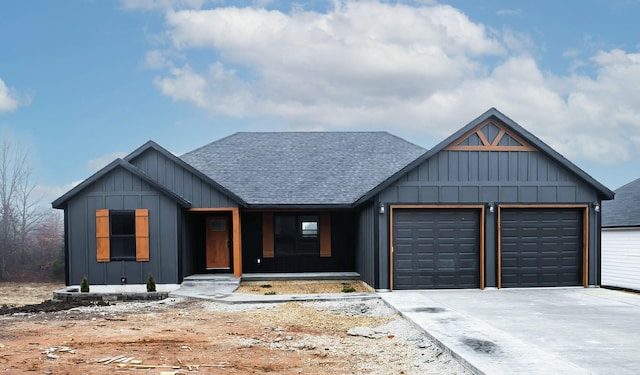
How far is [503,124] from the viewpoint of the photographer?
45.8 ft

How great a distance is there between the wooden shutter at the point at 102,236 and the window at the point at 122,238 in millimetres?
134

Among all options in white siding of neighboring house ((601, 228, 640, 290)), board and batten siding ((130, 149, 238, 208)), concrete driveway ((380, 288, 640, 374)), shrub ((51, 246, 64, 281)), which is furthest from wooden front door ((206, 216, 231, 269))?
white siding of neighboring house ((601, 228, 640, 290))

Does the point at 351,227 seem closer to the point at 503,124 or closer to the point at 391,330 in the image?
the point at 503,124

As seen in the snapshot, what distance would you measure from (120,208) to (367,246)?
7136mm

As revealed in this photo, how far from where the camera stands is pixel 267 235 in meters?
Answer: 17.8

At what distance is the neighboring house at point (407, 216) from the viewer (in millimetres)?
A: 13922

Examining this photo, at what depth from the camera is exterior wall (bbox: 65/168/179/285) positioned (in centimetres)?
1499

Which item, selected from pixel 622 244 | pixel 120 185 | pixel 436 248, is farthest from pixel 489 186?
pixel 120 185

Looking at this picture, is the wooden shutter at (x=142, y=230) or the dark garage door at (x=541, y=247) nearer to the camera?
the dark garage door at (x=541, y=247)

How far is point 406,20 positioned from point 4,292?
59.6 feet

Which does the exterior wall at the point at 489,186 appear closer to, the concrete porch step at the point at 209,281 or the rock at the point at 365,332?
the rock at the point at 365,332

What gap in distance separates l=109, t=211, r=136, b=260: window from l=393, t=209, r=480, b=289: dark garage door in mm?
7470

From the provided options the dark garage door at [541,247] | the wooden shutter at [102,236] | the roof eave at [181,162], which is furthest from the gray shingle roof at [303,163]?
the dark garage door at [541,247]

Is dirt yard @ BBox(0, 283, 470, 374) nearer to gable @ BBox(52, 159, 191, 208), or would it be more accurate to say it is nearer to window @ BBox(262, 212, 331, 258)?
gable @ BBox(52, 159, 191, 208)
